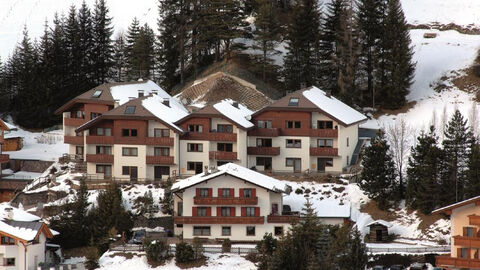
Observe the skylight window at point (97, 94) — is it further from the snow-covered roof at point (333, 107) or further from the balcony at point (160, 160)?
the snow-covered roof at point (333, 107)

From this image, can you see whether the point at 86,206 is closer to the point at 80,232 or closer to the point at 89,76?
the point at 80,232

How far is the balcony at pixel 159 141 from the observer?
96.6 metres

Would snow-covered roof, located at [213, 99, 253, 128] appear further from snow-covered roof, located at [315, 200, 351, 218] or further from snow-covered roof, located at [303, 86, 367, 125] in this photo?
snow-covered roof, located at [315, 200, 351, 218]

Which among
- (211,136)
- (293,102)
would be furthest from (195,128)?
(293,102)

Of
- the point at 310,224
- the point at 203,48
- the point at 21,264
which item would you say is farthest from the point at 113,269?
the point at 203,48

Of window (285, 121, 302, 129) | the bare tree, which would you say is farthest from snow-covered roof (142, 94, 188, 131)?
the bare tree

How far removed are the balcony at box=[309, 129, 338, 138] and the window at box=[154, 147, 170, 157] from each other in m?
11.7

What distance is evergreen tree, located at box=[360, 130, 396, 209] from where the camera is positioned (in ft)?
291

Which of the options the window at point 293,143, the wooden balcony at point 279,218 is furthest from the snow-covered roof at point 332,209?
the window at point 293,143

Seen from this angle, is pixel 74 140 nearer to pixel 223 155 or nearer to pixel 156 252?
pixel 223 155

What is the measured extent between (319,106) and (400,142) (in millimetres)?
7190

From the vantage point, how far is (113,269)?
82.0m

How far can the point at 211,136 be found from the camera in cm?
9712

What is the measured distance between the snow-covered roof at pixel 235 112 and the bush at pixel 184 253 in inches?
683
